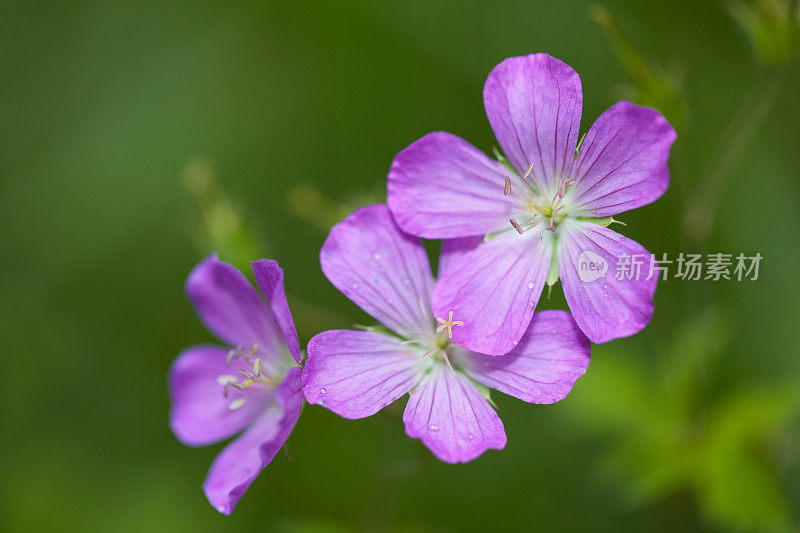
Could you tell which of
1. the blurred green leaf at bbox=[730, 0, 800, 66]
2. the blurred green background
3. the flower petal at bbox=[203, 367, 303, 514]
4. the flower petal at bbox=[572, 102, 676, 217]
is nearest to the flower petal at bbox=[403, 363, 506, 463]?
the flower petal at bbox=[203, 367, 303, 514]

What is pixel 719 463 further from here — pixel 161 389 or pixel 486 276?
pixel 161 389

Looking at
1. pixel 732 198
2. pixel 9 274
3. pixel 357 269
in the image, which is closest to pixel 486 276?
pixel 357 269

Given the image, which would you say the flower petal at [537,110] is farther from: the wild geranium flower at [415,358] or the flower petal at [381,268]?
the flower petal at [381,268]

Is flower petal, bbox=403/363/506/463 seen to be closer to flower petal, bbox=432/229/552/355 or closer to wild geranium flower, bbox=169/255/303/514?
flower petal, bbox=432/229/552/355

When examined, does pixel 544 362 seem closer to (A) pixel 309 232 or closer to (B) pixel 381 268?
(B) pixel 381 268

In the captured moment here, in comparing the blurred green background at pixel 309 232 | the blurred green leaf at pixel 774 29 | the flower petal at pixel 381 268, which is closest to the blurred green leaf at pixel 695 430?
the blurred green background at pixel 309 232

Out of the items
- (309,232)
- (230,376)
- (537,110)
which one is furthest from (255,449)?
(309,232)
